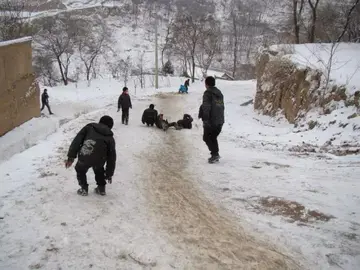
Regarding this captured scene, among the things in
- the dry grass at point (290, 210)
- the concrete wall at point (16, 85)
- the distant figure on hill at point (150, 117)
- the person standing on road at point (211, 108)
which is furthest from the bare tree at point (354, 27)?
the dry grass at point (290, 210)

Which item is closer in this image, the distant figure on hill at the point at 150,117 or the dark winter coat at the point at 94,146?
the dark winter coat at the point at 94,146

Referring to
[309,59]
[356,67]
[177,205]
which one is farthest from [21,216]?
[309,59]

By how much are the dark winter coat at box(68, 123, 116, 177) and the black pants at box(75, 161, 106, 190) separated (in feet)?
0.27

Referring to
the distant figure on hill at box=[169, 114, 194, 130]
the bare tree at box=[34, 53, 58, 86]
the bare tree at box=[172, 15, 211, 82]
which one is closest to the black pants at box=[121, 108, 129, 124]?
the distant figure on hill at box=[169, 114, 194, 130]

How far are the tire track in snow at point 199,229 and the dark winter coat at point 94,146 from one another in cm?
107

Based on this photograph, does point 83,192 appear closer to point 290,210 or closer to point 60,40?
point 290,210

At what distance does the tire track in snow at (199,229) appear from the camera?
4332 millimetres

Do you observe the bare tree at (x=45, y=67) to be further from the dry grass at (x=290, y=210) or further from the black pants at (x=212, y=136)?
the dry grass at (x=290, y=210)

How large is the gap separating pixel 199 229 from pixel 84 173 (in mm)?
2146

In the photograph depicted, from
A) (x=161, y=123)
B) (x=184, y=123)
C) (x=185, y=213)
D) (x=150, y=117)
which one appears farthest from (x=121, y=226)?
(x=150, y=117)

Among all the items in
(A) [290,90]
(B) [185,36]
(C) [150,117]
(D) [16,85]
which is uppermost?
(B) [185,36]

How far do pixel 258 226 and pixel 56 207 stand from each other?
9.90 ft

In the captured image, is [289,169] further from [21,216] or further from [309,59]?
[309,59]

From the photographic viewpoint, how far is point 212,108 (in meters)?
8.34
